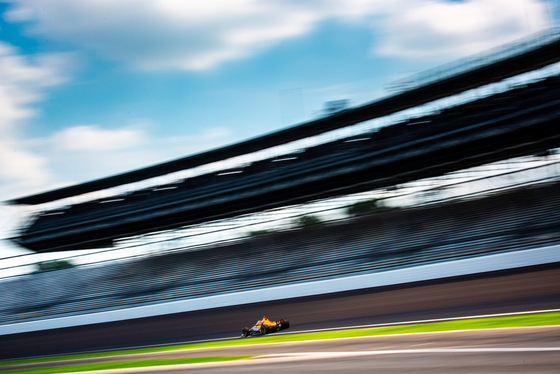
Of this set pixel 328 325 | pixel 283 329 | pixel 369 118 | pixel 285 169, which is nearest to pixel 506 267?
pixel 328 325

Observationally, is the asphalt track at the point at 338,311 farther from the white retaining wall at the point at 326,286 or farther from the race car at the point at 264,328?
the race car at the point at 264,328

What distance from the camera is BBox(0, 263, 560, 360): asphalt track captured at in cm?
823

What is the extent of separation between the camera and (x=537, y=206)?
10.6 metres

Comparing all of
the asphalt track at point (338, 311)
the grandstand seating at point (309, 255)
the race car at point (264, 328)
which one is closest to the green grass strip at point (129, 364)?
the race car at point (264, 328)

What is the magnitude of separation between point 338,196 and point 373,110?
8.92 ft

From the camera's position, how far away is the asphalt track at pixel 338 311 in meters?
8.23

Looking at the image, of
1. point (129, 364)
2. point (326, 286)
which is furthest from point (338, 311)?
point (129, 364)

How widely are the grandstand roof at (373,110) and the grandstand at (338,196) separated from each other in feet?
0.11

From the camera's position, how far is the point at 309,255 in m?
12.5

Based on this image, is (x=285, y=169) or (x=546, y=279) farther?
(x=285, y=169)

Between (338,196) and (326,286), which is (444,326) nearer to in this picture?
(326,286)

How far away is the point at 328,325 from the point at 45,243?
530 inches

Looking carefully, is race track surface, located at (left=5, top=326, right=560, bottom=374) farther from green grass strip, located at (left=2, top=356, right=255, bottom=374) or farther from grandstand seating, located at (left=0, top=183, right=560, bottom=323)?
grandstand seating, located at (left=0, top=183, right=560, bottom=323)

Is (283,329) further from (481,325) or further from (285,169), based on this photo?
(285,169)
